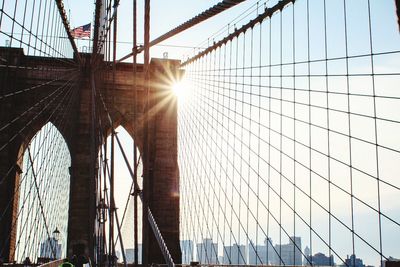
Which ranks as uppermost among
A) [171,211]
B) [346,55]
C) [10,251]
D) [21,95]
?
[21,95]

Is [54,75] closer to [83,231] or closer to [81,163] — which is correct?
[81,163]

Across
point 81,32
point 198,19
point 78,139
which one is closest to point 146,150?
point 198,19

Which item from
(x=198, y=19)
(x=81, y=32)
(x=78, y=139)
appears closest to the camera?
(x=198, y=19)

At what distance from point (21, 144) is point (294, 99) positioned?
13.6 metres

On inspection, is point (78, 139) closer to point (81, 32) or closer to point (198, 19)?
point (81, 32)

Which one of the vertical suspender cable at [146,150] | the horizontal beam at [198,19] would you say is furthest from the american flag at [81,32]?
the vertical suspender cable at [146,150]

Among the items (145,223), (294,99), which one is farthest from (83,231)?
(145,223)

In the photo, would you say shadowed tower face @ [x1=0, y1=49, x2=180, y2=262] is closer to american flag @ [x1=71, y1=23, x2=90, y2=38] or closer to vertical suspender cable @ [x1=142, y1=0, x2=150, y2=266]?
american flag @ [x1=71, y1=23, x2=90, y2=38]

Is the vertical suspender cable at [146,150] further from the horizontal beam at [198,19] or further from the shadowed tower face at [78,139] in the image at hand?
the shadowed tower face at [78,139]

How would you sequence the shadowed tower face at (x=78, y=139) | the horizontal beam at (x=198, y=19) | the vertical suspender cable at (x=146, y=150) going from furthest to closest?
the shadowed tower face at (x=78, y=139)
the horizontal beam at (x=198, y=19)
the vertical suspender cable at (x=146, y=150)

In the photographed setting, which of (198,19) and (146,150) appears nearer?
(146,150)

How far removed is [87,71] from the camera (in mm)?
17219

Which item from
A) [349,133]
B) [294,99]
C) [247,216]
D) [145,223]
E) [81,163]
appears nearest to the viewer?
[145,223]

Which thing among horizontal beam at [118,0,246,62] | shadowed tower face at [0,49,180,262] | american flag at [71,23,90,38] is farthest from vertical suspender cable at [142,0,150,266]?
american flag at [71,23,90,38]
